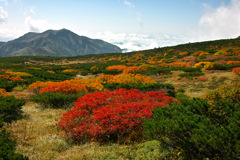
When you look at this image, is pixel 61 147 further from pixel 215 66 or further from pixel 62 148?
pixel 215 66

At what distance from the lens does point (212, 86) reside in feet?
44.1

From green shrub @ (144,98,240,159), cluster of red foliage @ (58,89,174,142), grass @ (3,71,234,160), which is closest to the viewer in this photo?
green shrub @ (144,98,240,159)

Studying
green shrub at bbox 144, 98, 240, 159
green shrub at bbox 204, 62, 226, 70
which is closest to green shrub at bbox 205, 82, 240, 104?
green shrub at bbox 144, 98, 240, 159

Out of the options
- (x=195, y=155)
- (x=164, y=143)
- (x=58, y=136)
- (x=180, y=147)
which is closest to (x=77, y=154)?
(x=58, y=136)

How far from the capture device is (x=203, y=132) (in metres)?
3.21

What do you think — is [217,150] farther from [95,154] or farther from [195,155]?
[95,154]

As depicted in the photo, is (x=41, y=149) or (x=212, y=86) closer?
(x=41, y=149)

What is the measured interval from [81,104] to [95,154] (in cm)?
318

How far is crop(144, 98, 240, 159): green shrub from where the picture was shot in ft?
9.75

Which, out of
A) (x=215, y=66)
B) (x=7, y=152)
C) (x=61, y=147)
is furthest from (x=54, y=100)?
(x=215, y=66)

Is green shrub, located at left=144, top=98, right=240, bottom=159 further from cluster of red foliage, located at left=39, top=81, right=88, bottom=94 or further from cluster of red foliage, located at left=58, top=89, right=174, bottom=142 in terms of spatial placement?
cluster of red foliage, located at left=39, top=81, right=88, bottom=94

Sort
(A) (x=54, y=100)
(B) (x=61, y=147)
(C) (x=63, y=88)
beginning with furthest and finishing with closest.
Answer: (C) (x=63, y=88)
(A) (x=54, y=100)
(B) (x=61, y=147)

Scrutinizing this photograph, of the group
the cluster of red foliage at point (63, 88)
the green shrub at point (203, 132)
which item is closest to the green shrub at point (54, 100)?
the cluster of red foliage at point (63, 88)

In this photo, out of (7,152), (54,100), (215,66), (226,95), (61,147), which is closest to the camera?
(7,152)
